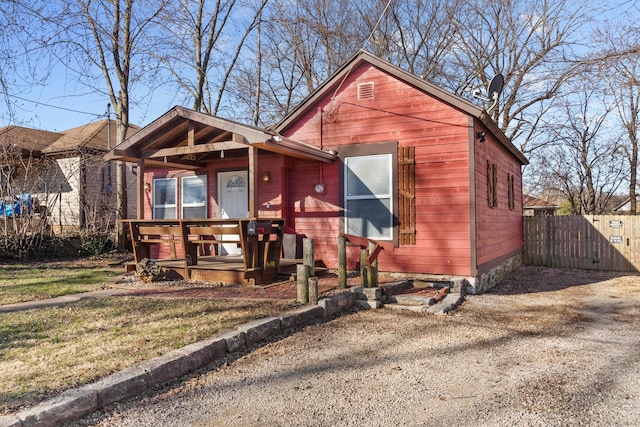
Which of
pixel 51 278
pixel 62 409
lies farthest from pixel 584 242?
pixel 62 409

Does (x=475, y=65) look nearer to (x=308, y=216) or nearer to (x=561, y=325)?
(x=308, y=216)

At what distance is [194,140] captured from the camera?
8.53 metres

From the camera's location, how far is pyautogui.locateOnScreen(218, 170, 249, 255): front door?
9867 millimetres

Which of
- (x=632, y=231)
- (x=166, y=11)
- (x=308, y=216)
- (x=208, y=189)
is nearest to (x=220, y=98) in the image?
(x=166, y=11)

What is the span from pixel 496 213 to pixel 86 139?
1781cm

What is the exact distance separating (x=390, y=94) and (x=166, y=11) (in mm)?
10476

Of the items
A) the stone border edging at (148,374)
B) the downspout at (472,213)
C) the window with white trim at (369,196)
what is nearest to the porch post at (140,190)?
the window with white trim at (369,196)

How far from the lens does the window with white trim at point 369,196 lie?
8414mm

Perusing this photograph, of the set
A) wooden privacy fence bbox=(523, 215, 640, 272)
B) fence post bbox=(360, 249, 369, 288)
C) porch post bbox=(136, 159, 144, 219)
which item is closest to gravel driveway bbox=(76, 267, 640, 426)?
fence post bbox=(360, 249, 369, 288)

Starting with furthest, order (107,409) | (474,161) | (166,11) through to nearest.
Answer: (166,11) → (474,161) → (107,409)

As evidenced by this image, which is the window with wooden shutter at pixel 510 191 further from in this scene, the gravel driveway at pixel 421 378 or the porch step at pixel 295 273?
the gravel driveway at pixel 421 378

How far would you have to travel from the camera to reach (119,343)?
4.18m

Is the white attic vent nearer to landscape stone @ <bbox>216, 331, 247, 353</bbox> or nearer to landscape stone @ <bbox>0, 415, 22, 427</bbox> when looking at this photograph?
landscape stone @ <bbox>216, 331, 247, 353</bbox>

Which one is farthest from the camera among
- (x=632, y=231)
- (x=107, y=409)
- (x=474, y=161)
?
(x=632, y=231)
